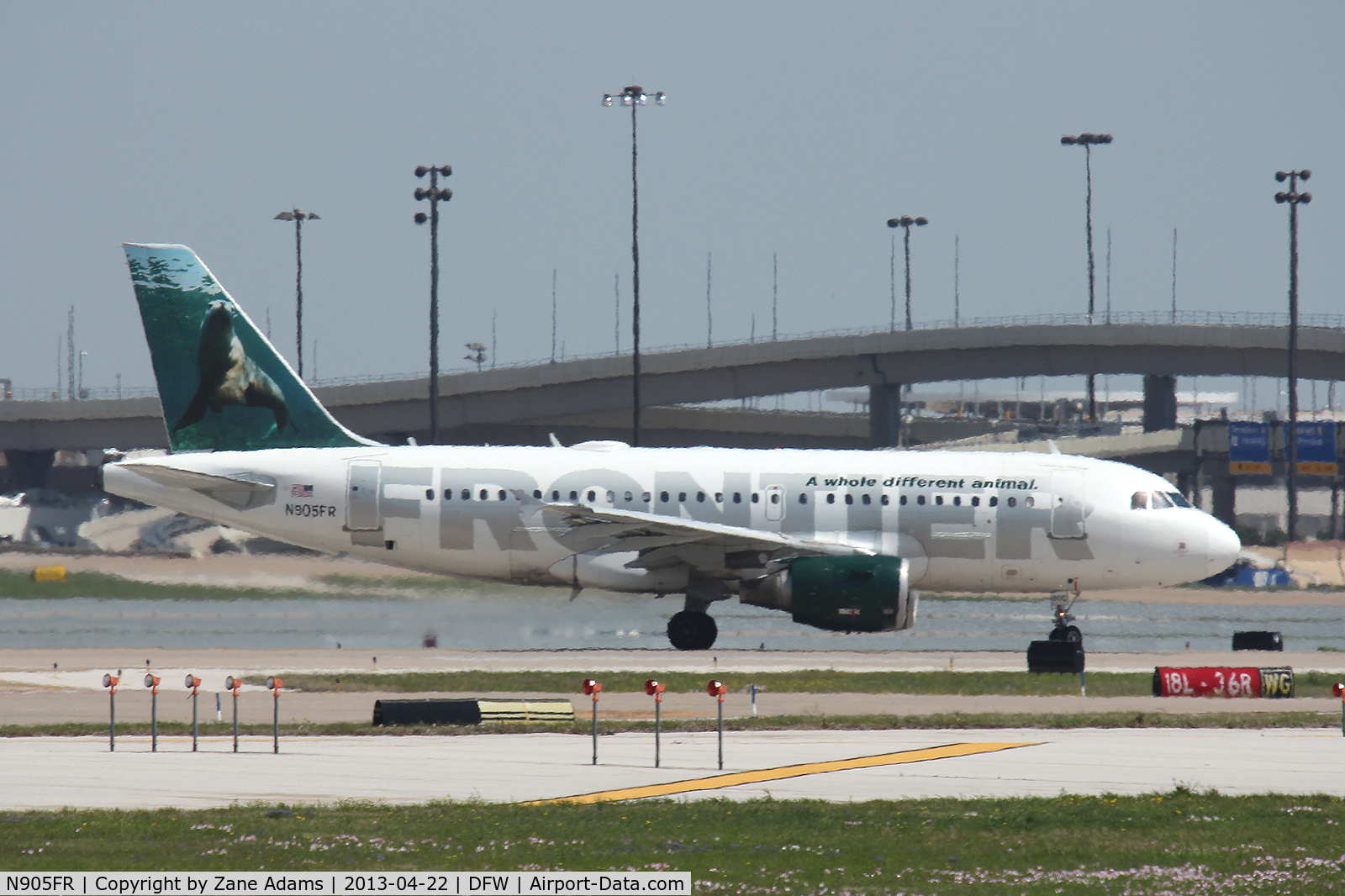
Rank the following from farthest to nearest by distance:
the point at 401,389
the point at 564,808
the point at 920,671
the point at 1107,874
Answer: the point at 401,389
the point at 920,671
the point at 564,808
the point at 1107,874

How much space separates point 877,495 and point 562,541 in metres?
6.68

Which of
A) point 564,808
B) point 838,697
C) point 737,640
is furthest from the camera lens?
point 737,640

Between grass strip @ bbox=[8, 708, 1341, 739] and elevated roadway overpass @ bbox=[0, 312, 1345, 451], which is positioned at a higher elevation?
elevated roadway overpass @ bbox=[0, 312, 1345, 451]

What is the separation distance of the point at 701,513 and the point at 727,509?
0.56 metres

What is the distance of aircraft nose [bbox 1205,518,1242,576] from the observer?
3472 centimetres

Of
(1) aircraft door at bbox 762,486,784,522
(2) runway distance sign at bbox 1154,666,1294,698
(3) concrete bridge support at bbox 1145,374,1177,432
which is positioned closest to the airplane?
(1) aircraft door at bbox 762,486,784,522

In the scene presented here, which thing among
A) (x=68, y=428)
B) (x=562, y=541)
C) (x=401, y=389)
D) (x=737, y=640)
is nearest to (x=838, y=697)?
(x=562, y=541)

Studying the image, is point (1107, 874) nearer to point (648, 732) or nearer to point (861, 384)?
point (648, 732)

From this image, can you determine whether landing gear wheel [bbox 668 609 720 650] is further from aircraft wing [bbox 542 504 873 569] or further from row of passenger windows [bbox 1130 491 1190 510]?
row of passenger windows [bbox 1130 491 1190 510]

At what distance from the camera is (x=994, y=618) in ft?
150

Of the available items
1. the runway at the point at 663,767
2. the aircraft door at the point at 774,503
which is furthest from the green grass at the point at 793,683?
the aircraft door at the point at 774,503

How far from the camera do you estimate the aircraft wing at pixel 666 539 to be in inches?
1291

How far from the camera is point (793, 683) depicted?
93.2 feet

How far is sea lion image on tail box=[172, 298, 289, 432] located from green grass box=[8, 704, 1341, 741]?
1373 cm
